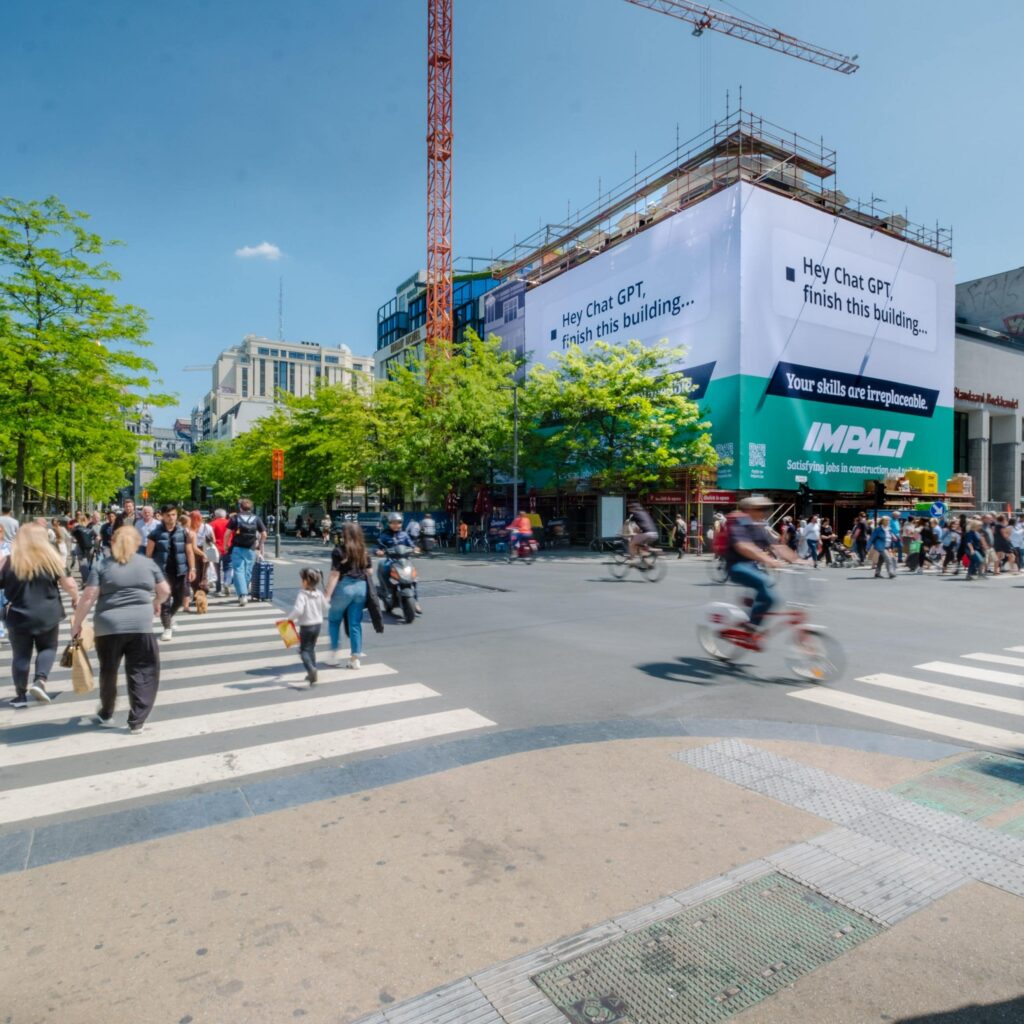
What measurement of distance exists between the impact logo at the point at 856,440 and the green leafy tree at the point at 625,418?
5.95 m

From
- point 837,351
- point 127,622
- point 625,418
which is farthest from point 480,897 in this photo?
point 837,351

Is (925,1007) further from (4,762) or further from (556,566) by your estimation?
(556,566)

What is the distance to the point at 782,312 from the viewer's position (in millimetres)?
31625

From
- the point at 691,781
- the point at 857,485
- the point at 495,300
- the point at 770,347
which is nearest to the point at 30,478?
the point at 495,300

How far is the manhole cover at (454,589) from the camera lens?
14664mm

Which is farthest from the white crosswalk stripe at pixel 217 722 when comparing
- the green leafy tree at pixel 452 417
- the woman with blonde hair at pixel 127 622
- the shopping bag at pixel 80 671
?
the green leafy tree at pixel 452 417

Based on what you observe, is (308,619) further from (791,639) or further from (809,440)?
(809,440)

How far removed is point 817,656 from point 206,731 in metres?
5.70

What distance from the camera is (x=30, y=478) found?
31688 millimetres

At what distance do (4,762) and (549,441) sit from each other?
27.4 metres

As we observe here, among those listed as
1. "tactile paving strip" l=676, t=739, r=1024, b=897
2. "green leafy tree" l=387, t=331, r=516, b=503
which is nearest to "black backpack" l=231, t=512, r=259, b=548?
"tactile paving strip" l=676, t=739, r=1024, b=897

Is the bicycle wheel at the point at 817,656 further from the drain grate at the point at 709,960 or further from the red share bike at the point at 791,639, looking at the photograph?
the drain grate at the point at 709,960

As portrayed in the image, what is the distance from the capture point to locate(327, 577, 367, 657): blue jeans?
7512 mm

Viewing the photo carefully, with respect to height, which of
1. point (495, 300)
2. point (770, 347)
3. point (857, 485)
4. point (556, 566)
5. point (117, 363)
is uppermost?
point (495, 300)
